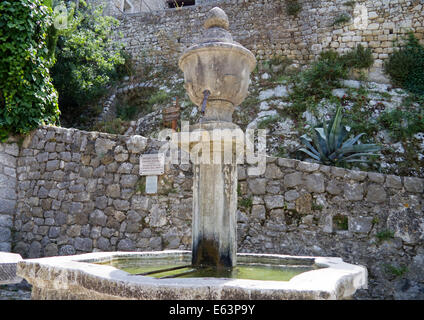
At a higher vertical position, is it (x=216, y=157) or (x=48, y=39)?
(x=48, y=39)

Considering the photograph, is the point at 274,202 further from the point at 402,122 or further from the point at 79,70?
the point at 79,70

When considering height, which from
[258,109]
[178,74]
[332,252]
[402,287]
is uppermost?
[178,74]

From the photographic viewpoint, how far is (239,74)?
3082mm

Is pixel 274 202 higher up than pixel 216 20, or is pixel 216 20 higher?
pixel 216 20

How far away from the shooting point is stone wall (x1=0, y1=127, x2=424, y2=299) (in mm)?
4703

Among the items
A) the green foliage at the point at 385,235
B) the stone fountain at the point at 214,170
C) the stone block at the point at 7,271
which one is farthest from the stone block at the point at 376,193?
the stone block at the point at 7,271

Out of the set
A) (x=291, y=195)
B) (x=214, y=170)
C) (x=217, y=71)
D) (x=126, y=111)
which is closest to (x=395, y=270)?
(x=291, y=195)

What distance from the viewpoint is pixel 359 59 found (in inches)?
374

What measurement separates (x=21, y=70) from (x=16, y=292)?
3.99 metres

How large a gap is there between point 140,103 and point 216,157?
8.80 meters

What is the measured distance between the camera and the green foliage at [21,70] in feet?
21.0

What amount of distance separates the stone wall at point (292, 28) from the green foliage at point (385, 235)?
6.33 meters
